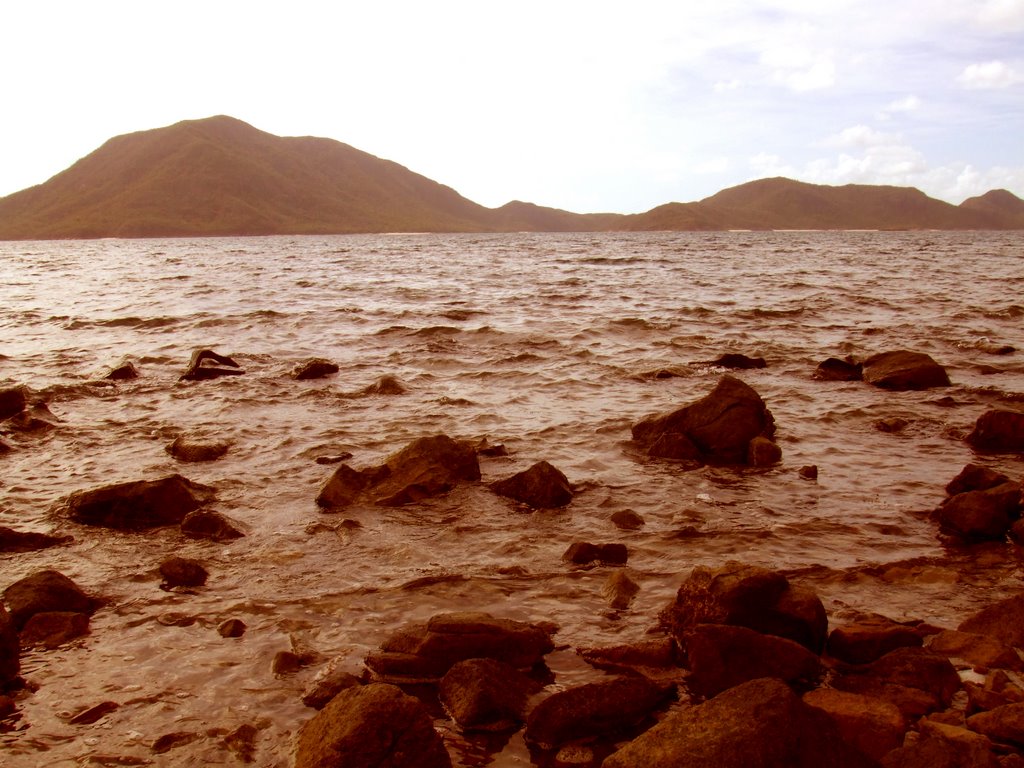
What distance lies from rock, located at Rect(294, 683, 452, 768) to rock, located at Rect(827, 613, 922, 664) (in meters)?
2.42

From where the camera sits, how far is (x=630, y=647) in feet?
14.7

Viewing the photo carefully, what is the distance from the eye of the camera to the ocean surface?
14.4 feet

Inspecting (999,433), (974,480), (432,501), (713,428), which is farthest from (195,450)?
(999,433)

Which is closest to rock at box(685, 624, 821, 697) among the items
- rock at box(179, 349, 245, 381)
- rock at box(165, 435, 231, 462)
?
rock at box(165, 435, 231, 462)

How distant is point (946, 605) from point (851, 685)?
155 cm

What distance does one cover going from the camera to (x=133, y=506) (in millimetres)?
6734

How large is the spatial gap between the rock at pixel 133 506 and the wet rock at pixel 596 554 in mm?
3461

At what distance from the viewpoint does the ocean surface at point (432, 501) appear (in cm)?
438

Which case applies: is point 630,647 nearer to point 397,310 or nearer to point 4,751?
point 4,751

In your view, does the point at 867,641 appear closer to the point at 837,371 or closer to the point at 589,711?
the point at 589,711

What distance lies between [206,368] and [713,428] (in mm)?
8840

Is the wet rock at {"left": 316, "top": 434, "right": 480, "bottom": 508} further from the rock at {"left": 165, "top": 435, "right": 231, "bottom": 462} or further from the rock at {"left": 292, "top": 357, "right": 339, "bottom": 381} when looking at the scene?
the rock at {"left": 292, "top": 357, "right": 339, "bottom": 381}

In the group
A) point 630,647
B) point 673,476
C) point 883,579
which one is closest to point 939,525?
point 883,579

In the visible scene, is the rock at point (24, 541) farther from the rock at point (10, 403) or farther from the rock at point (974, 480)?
the rock at point (974, 480)
